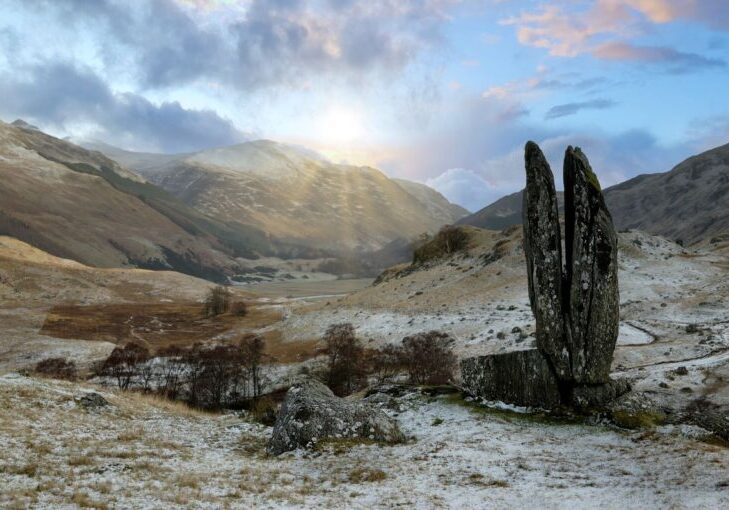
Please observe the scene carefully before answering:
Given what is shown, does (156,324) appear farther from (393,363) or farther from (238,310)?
(393,363)

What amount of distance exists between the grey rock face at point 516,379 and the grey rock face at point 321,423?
6.54 m

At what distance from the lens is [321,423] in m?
21.0

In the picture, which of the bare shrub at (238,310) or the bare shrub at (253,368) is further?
the bare shrub at (238,310)

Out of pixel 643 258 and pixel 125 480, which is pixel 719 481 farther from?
pixel 643 258

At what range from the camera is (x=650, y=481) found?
47.3 ft

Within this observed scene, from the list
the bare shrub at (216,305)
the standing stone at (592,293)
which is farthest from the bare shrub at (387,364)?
the bare shrub at (216,305)

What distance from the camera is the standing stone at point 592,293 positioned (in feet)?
76.5

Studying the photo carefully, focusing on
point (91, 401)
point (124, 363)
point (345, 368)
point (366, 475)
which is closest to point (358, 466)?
point (366, 475)

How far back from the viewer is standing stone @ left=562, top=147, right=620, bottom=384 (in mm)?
23312

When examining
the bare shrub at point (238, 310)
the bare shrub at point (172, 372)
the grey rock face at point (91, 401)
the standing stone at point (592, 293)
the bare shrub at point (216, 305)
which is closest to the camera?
the standing stone at point (592, 293)

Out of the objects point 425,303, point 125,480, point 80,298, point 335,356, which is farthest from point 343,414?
point 80,298

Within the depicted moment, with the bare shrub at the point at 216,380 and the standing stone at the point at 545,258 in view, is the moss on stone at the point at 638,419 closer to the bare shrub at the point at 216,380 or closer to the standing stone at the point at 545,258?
the standing stone at the point at 545,258

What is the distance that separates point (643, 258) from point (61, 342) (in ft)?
337

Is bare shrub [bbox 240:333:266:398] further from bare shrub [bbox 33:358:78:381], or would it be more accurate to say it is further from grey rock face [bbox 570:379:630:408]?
grey rock face [bbox 570:379:630:408]
